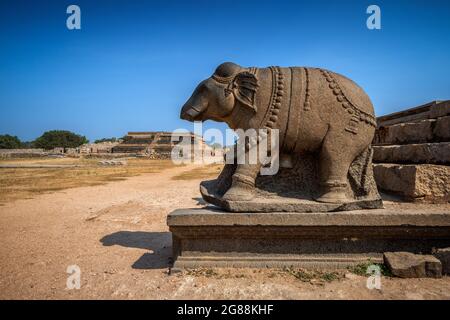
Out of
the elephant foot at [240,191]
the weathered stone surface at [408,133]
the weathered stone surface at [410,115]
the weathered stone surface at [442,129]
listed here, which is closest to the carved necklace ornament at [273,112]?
the elephant foot at [240,191]

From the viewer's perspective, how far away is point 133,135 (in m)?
54.7

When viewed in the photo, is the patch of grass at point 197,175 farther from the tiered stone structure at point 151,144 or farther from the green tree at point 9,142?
the green tree at point 9,142

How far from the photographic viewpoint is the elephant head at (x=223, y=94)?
327 cm

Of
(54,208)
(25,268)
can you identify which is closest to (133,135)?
(54,208)

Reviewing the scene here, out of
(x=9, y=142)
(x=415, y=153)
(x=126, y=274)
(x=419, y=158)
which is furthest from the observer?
(x=9, y=142)

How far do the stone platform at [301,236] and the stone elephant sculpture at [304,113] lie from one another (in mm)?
290

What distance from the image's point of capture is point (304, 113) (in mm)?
3207

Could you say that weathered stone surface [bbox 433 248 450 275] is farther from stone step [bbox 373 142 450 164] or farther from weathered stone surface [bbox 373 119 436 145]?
weathered stone surface [bbox 373 119 436 145]

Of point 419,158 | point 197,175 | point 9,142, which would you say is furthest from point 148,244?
point 9,142

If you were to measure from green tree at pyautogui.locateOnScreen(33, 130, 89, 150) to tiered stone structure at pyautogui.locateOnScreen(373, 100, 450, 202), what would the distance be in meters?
73.2

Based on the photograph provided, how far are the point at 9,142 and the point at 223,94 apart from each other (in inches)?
3178

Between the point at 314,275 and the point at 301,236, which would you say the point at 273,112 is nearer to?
the point at 301,236

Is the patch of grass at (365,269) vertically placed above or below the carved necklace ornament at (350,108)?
below
